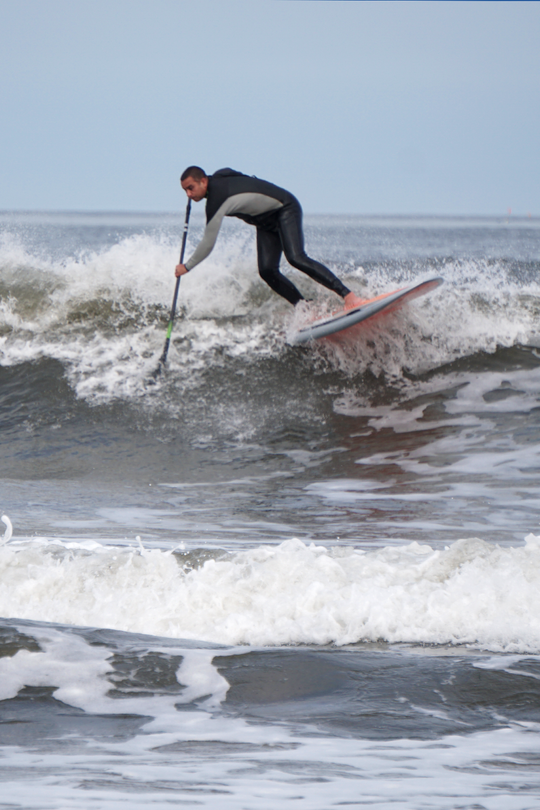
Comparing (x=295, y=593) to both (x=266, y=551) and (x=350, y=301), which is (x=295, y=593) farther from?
(x=350, y=301)

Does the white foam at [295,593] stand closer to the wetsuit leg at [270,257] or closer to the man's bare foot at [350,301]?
the man's bare foot at [350,301]

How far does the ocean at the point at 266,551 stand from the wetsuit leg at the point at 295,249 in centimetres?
110

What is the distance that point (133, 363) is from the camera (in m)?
8.53

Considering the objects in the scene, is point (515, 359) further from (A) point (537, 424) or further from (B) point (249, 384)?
(B) point (249, 384)

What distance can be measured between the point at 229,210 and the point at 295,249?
68 cm

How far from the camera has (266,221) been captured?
734 cm

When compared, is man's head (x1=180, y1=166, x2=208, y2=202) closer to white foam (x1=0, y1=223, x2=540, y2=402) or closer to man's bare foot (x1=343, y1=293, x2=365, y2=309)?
man's bare foot (x1=343, y1=293, x2=365, y2=309)

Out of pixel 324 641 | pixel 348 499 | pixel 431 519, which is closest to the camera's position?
pixel 324 641

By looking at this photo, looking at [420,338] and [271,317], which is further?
[271,317]

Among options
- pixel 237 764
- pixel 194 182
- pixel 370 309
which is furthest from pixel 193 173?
pixel 237 764

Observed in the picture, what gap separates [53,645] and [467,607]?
63.4 inches

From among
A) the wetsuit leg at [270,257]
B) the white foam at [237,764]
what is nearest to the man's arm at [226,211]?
the wetsuit leg at [270,257]

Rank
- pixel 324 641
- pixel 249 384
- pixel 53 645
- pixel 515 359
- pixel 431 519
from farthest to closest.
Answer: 1. pixel 515 359
2. pixel 249 384
3. pixel 431 519
4. pixel 324 641
5. pixel 53 645

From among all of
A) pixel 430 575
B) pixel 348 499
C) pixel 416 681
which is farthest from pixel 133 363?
pixel 416 681
